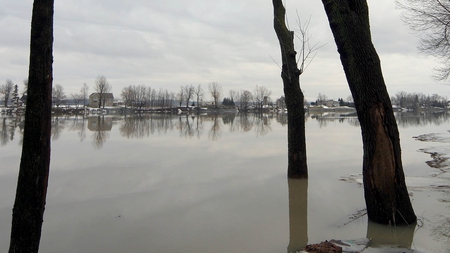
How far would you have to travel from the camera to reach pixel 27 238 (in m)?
2.88

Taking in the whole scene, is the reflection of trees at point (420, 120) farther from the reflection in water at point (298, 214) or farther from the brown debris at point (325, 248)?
the brown debris at point (325, 248)

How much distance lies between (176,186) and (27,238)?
4.81 m

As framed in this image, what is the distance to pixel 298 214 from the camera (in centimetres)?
564

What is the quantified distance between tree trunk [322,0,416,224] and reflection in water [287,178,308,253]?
1047 mm

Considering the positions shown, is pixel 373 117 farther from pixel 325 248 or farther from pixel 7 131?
pixel 7 131

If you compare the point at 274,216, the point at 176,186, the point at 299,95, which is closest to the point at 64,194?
the point at 176,186

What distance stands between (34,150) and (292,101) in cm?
602

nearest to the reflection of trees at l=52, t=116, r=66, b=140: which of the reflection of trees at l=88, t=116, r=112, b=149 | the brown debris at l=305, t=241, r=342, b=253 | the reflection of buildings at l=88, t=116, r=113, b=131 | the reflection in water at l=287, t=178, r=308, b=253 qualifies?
the reflection of trees at l=88, t=116, r=112, b=149

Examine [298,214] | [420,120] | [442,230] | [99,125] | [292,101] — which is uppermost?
[292,101]

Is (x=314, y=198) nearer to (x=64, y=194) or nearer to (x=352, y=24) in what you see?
(x=352, y=24)

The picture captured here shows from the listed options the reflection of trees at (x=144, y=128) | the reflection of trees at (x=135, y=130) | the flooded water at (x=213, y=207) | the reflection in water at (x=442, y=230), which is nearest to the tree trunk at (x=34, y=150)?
the flooded water at (x=213, y=207)

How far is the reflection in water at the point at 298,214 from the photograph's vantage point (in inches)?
→ 175

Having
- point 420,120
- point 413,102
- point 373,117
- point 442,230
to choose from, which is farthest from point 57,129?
point 413,102

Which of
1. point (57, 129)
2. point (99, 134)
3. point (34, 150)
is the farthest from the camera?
point (57, 129)
